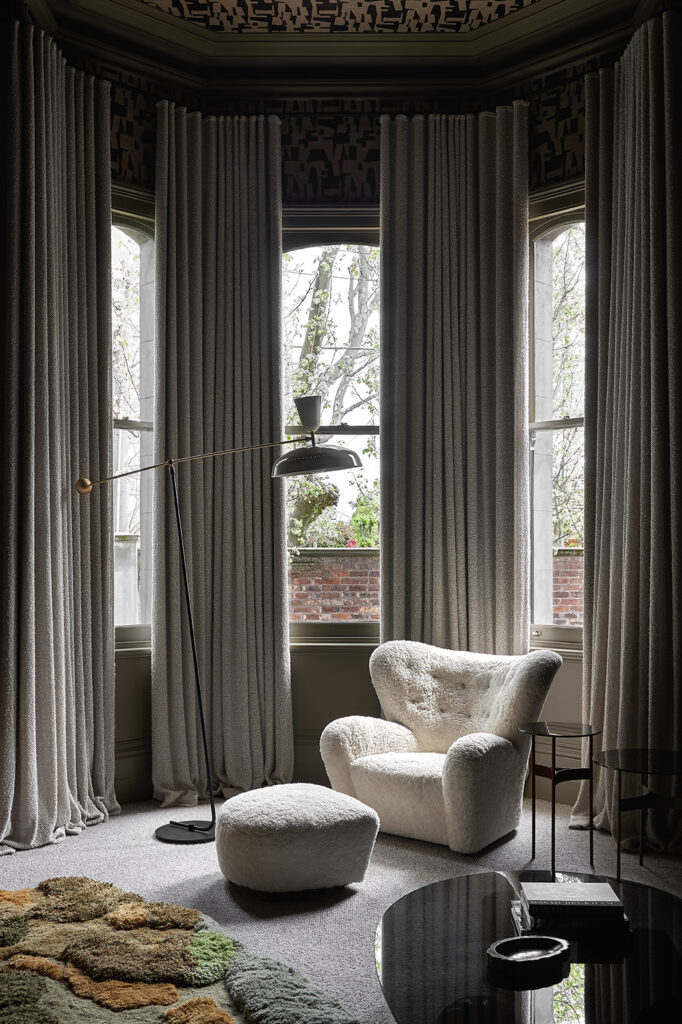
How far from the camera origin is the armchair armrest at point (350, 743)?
12.5 feet

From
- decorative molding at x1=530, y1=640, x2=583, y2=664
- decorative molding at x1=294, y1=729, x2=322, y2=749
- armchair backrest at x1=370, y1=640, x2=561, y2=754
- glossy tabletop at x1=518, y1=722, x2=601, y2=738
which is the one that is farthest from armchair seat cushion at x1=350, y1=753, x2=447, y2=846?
decorative molding at x1=530, y1=640, x2=583, y2=664

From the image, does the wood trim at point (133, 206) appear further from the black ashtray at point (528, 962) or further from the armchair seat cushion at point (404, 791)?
the black ashtray at point (528, 962)

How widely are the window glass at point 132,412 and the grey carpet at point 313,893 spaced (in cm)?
112

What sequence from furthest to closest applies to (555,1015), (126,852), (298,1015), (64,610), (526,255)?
(526,255)
(64,610)
(126,852)
(298,1015)
(555,1015)

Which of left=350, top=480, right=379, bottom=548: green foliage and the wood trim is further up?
the wood trim

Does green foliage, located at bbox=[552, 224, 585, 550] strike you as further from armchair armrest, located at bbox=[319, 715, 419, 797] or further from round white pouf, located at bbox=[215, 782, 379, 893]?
round white pouf, located at bbox=[215, 782, 379, 893]

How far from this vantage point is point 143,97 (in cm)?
445

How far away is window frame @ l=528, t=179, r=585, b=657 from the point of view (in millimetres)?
4352

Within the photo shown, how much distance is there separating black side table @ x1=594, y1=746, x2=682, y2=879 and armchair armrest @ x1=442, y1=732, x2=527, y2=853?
1.36ft

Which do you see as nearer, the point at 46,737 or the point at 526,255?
the point at 46,737

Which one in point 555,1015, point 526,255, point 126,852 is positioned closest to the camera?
point 555,1015

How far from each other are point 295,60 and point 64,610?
9.68 feet

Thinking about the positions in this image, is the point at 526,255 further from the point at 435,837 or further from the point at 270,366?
the point at 435,837

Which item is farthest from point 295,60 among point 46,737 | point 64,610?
point 46,737
